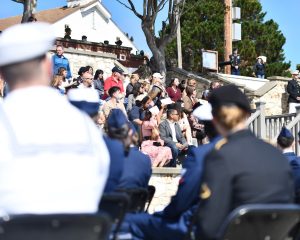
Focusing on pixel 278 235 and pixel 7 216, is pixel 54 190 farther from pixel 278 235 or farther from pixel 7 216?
pixel 278 235

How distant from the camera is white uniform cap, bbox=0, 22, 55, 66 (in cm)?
337

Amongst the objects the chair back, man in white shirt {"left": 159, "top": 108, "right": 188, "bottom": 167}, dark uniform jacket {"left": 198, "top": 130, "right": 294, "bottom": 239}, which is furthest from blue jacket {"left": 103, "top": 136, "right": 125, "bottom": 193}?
man in white shirt {"left": 159, "top": 108, "right": 188, "bottom": 167}

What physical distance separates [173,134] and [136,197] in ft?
25.3

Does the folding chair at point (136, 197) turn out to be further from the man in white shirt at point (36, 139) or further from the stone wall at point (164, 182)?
the stone wall at point (164, 182)

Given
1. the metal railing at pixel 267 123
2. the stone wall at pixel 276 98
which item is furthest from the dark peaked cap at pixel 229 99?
the stone wall at pixel 276 98

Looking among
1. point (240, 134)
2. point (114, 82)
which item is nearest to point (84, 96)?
point (240, 134)

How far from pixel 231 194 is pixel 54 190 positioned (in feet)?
3.86

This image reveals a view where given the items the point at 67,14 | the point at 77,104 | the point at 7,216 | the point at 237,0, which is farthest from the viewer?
the point at 67,14

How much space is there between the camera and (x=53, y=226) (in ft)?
10.9

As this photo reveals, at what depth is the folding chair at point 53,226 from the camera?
3.26m

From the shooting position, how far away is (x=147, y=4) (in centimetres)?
2462

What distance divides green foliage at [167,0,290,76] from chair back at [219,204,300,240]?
40229 mm

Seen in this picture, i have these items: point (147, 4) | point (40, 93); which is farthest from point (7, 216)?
point (147, 4)

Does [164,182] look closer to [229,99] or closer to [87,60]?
[229,99]
